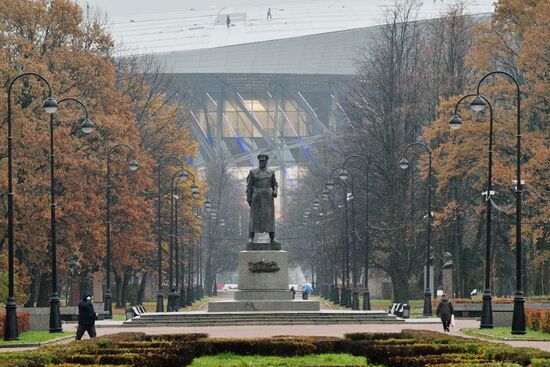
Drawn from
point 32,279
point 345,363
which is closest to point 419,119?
point 32,279

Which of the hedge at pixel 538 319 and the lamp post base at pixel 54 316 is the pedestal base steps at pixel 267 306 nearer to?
the lamp post base at pixel 54 316

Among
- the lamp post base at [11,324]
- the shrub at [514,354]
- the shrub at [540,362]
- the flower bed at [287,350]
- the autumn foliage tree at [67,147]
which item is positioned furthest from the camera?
the autumn foliage tree at [67,147]

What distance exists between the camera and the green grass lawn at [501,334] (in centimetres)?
4577

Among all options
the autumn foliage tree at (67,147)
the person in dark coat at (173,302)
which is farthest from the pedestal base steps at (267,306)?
the person in dark coat at (173,302)

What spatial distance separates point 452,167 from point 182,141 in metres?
27.7

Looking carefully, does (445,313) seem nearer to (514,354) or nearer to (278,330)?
(278,330)

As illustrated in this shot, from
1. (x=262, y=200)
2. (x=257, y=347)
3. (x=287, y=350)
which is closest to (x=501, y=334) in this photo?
(x=257, y=347)

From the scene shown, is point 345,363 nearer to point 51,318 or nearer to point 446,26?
point 51,318

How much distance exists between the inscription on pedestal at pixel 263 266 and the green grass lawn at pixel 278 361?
76.5 ft

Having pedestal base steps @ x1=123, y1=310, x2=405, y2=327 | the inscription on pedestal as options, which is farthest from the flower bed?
the inscription on pedestal

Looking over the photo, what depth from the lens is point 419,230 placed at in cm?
8431

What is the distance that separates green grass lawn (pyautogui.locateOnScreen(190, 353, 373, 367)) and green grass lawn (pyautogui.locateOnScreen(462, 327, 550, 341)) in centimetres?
1186

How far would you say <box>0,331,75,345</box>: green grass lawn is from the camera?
4533cm

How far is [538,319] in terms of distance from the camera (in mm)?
49594
